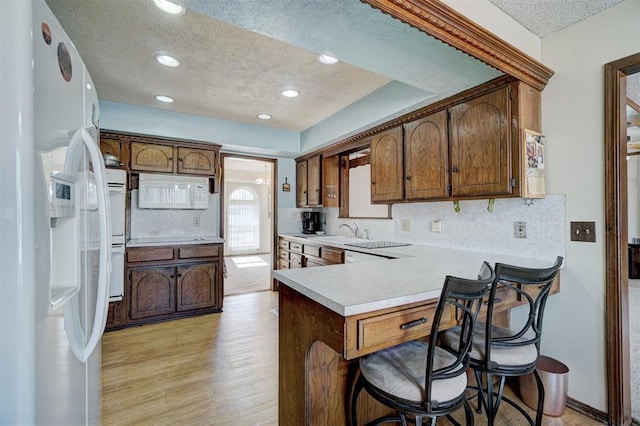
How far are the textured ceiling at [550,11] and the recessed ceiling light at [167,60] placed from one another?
223cm

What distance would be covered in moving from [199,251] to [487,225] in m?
3.06

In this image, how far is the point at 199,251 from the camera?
3527mm

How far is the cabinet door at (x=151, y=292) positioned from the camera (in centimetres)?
318

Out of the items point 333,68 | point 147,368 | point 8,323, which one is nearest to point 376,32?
point 333,68

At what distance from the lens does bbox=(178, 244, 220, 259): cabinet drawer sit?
3.43 meters

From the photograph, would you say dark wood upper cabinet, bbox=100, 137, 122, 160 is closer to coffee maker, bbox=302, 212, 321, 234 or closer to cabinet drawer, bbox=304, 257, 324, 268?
cabinet drawer, bbox=304, 257, 324, 268

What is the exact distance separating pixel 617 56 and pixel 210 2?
7.40ft

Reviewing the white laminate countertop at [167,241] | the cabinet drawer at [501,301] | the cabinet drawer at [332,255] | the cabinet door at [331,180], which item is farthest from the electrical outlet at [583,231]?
the white laminate countertop at [167,241]

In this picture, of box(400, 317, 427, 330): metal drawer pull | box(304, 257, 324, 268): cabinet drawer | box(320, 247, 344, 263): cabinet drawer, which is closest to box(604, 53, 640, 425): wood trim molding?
box(400, 317, 427, 330): metal drawer pull

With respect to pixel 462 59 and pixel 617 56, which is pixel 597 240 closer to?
pixel 617 56

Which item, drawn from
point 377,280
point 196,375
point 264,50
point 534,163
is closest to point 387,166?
point 534,163

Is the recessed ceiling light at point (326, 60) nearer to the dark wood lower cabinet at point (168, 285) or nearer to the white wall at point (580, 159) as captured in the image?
the white wall at point (580, 159)

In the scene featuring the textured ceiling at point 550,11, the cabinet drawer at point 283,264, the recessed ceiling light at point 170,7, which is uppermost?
the recessed ceiling light at point 170,7

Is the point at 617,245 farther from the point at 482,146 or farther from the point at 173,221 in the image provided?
the point at 173,221
